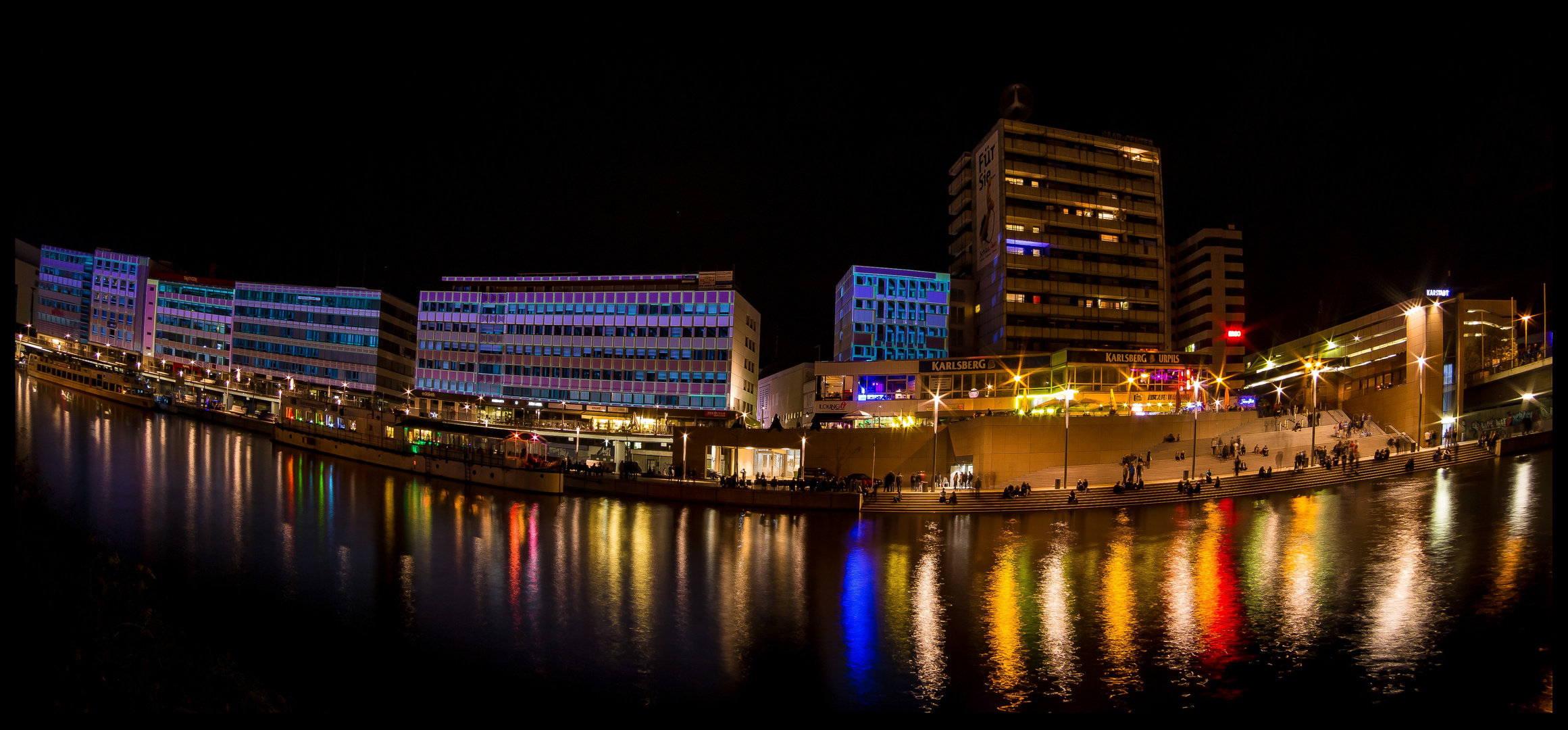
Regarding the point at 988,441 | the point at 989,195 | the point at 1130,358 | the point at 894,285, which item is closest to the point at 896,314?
the point at 894,285

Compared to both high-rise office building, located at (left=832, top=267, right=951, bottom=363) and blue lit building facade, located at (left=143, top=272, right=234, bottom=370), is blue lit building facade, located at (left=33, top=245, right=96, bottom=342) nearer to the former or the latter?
blue lit building facade, located at (left=143, top=272, right=234, bottom=370)

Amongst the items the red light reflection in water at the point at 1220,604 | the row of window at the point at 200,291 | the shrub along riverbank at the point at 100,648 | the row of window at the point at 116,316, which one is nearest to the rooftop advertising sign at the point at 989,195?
the red light reflection in water at the point at 1220,604

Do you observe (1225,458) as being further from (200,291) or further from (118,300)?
(118,300)

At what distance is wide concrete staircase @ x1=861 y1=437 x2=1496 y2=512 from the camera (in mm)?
48000

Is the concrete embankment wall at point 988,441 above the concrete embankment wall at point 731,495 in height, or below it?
above

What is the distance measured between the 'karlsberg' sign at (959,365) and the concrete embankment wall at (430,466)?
38546 millimetres

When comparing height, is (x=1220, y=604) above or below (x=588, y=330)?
below

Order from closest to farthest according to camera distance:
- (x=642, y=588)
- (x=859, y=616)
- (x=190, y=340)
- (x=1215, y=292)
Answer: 1. (x=859, y=616)
2. (x=642, y=588)
3. (x=1215, y=292)
4. (x=190, y=340)

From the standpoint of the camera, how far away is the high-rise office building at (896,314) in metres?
99.9

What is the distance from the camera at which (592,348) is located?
9044 centimetres

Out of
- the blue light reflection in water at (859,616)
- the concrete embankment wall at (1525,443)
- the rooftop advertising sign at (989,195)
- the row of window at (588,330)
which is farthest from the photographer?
the rooftop advertising sign at (989,195)

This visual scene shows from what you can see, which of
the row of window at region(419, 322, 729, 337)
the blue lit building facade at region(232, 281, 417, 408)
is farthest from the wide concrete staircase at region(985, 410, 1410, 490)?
the blue lit building facade at region(232, 281, 417, 408)

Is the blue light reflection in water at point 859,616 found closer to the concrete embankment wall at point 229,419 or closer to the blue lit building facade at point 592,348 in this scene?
the blue lit building facade at point 592,348

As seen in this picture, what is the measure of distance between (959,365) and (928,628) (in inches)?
2218
